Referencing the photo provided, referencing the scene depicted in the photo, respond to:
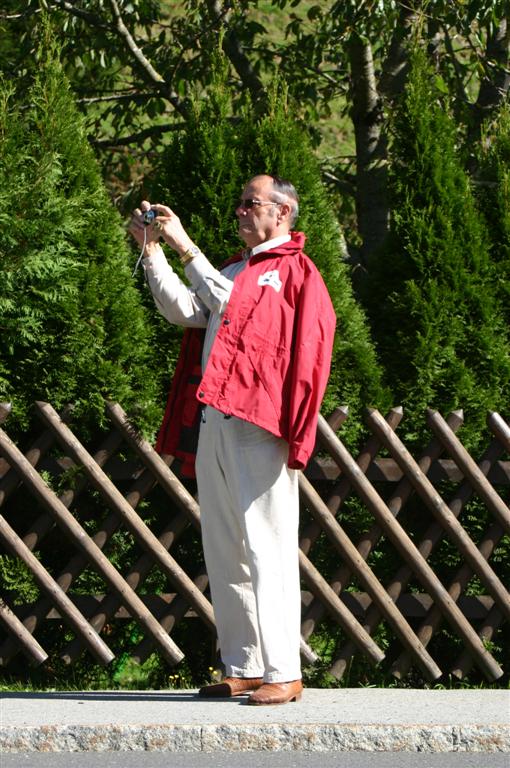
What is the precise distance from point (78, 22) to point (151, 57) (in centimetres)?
70

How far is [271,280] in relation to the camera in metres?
3.84

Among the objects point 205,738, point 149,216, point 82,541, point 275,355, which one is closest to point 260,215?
point 149,216

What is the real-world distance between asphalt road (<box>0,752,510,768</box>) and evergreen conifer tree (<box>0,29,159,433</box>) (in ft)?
4.91

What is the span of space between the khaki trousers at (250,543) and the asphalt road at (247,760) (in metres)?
0.39

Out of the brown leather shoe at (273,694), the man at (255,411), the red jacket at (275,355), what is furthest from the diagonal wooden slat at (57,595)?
the red jacket at (275,355)

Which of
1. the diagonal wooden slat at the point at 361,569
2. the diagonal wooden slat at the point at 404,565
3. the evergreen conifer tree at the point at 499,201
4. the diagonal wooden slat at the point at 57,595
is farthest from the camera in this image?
→ the evergreen conifer tree at the point at 499,201

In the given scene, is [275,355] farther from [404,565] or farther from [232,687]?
[404,565]

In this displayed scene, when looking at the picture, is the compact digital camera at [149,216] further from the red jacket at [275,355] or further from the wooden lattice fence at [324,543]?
the wooden lattice fence at [324,543]

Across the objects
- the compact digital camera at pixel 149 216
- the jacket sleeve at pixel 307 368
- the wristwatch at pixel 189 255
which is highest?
the compact digital camera at pixel 149 216

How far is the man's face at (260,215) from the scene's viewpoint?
394cm

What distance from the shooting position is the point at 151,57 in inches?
319

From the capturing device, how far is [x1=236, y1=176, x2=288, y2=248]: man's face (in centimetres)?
394

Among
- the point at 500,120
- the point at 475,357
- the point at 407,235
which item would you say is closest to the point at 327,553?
the point at 475,357

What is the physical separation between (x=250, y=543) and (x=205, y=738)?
25.4 inches
